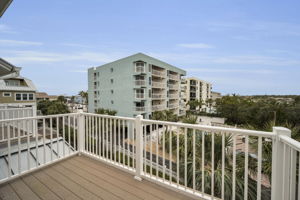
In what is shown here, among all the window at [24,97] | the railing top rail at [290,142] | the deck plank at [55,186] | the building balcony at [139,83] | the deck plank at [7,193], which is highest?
the building balcony at [139,83]

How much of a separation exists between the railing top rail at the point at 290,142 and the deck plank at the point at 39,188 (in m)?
2.48

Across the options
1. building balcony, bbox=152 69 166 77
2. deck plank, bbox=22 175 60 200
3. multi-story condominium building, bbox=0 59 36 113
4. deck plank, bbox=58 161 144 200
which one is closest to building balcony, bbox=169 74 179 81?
building balcony, bbox=152 69 166 77

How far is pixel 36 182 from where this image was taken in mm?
2236

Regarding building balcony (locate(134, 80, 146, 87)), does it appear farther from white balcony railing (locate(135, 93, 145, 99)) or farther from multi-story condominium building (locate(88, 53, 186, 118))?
white balcony railing (locate(135, 93, 145, 99))

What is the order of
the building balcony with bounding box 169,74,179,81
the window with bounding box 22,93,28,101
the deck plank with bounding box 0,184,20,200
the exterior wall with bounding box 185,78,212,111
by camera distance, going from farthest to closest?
the exterior wall with bounding box 185,78,212,111, the building balcony with bounding box 169,74,179,81, the window with bounding box 22,93,28,101, the deck plank with bounding box 0,184,20,200

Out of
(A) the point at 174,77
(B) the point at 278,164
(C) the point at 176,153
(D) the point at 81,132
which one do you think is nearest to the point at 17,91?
(D) the point at 81,132

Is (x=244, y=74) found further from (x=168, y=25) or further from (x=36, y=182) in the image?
(x=36, y=182)

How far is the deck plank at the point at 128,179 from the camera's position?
1996mm

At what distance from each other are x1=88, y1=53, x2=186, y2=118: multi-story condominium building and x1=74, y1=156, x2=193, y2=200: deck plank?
16.5 metres

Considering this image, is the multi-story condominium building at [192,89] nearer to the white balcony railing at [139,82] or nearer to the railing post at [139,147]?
the white balcony railing at [139,82]

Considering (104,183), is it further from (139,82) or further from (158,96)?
(158,96)

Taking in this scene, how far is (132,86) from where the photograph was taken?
64.0 feet

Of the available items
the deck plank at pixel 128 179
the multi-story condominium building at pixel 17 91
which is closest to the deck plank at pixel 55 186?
the deck plank at pixel 128 179

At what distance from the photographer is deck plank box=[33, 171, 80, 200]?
1.94m
